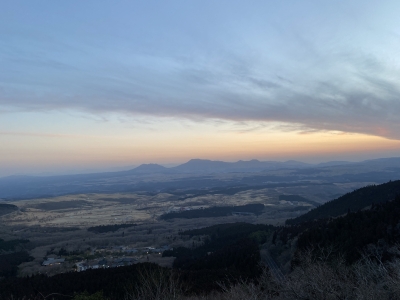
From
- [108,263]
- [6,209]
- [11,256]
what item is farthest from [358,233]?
[6,209]

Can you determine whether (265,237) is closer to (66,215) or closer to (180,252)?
(180,252)

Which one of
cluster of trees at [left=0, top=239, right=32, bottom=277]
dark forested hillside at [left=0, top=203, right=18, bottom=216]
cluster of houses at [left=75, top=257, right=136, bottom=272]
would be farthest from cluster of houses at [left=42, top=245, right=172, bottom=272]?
dark forested hillside at [left=0, top=203, right=18, bottom=216]

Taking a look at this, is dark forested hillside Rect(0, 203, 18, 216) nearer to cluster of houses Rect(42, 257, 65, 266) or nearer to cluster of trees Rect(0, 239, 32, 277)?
cluster of trees Rect(0, 239, 32, 277)

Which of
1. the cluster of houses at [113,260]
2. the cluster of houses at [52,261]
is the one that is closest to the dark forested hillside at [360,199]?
the cluster of houses at [113,260]

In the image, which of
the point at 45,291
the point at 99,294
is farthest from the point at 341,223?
the point at 45,291

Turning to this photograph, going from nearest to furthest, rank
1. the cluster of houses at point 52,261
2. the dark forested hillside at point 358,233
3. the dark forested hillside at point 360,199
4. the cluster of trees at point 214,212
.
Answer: the dark forested hillside at point 358,233 < the cluster of houses at point 52,261 < the dark forested hillside at point 360,199 < the cluster of trees at point 214,212

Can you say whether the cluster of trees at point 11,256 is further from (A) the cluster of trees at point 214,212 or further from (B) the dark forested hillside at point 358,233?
(A) the cluster of trees at point 214,212

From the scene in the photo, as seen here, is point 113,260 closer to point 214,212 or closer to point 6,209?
point 214,212

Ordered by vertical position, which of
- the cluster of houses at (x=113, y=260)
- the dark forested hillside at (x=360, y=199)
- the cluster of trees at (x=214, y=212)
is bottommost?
the cluster of trees at (x=214, y=212)
